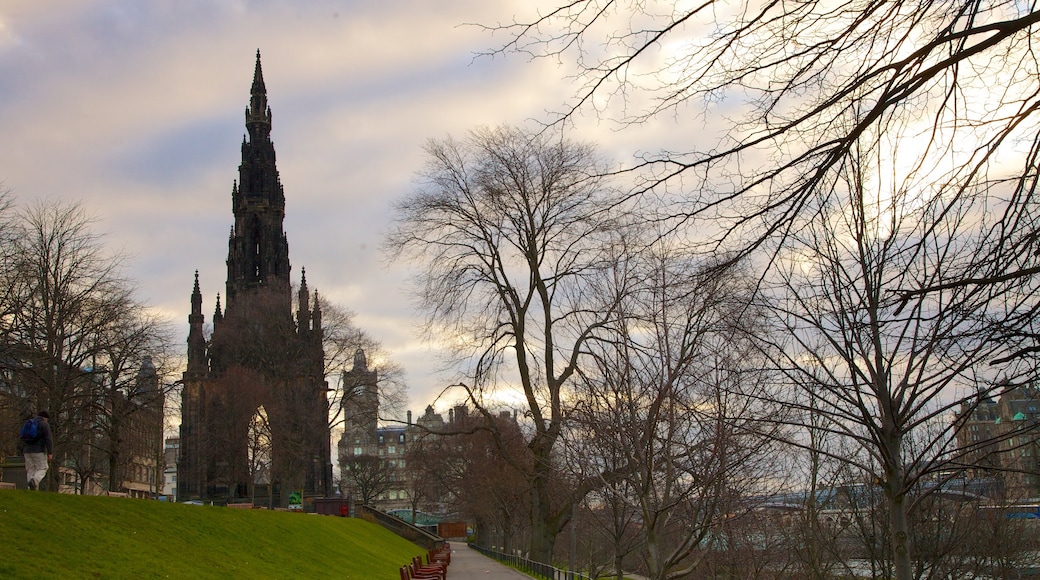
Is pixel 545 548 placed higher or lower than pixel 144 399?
lower

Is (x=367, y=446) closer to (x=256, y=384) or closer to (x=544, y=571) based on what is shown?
(x=256, y=384)

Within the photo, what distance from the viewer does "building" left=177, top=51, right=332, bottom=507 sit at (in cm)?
6588

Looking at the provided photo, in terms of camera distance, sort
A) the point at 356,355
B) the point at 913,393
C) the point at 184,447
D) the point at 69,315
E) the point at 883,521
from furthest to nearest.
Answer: the point at 184,447, the point at 356,355, the point at 69,315, the point at 883,521, the point at 913,393

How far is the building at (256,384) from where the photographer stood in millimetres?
65875

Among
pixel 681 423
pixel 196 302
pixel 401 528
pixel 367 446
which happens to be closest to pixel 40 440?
pixel 681 423

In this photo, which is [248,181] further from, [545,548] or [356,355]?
[545,548]

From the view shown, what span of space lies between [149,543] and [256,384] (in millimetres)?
48562

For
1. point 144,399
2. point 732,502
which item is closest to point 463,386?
point 732,502

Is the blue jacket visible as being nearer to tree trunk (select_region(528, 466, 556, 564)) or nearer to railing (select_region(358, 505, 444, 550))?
tree trunk (select_region(528, 466, 556, 564))

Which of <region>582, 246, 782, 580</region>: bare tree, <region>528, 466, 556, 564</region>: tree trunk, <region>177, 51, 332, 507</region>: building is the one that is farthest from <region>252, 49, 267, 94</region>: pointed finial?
<region>582, 246, 782, 580</region>: bare tree

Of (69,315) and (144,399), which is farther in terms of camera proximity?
(144,399)

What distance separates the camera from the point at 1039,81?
580cm

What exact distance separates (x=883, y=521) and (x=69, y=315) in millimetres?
29301

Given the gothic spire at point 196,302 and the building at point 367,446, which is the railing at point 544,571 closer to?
the building at point 367,446
